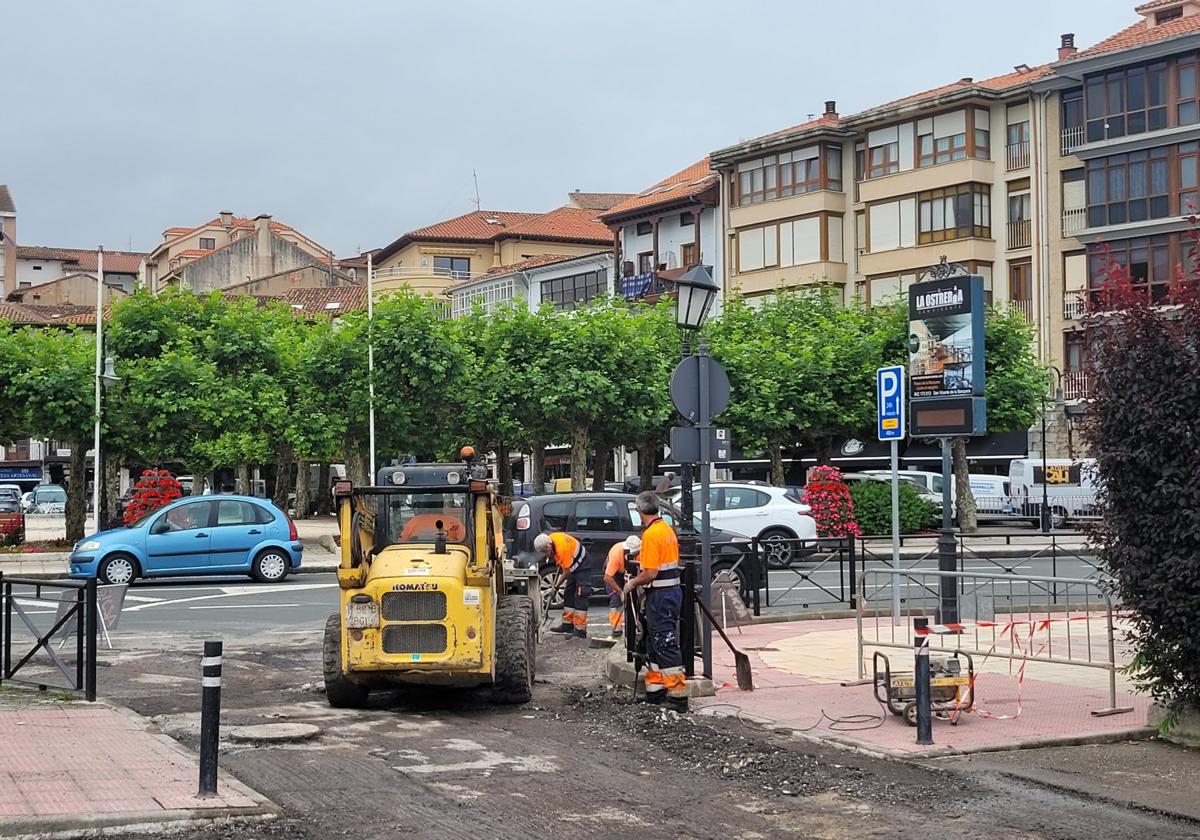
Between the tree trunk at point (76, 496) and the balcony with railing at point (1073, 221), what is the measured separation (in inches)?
1315

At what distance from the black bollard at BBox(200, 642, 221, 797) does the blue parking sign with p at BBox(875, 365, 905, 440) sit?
991 cm

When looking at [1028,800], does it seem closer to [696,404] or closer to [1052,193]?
[696,404]

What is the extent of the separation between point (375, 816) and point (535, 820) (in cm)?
91

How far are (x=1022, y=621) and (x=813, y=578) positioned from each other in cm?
1003

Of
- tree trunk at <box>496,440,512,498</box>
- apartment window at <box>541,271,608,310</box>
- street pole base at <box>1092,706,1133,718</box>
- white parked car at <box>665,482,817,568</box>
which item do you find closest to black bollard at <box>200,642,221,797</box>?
street pole base at <box>1092,706,1133,718</box>

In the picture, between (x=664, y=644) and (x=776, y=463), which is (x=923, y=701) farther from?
(x=776, y=463)

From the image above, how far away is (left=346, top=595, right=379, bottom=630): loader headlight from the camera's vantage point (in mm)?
11617

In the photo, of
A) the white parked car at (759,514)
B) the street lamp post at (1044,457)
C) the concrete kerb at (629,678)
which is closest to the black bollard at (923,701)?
the concrete kerb at (629,678)

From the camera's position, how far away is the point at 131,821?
25.4ft

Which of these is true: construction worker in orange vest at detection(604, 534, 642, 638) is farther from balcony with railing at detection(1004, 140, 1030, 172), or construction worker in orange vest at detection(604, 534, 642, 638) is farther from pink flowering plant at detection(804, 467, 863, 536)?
balcony with railing at detection(1004, 140, 1030, 172)

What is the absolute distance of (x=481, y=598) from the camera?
11781 millimetres

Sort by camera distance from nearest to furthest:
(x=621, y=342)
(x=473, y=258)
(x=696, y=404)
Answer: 1. (x=696, y=404)
2. (x=621, y=342)
3. (x=473, y=258)

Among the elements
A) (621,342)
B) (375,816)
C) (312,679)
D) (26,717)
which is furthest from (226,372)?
(375,816)

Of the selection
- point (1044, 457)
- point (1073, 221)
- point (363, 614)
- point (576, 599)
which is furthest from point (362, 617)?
point (1073, 221)
